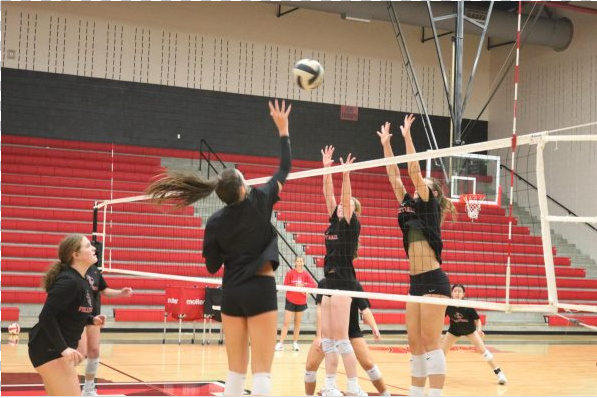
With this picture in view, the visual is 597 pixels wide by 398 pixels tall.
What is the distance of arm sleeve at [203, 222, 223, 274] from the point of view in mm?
4840

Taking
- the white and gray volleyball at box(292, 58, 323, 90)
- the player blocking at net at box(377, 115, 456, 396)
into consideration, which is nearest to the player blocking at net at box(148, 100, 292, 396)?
the player blocking at net at box(377, 115, 456, 396)

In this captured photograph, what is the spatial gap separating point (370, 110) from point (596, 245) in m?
7.08

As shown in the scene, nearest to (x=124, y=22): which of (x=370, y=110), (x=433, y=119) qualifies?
(x=370, y=110)

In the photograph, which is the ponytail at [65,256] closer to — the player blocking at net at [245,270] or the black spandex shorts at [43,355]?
the black spandex shorts at [43,355]

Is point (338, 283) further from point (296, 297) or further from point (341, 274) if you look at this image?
point (296, 297)

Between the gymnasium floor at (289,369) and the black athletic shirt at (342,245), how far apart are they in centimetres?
186

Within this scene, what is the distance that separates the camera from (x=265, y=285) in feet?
15.7

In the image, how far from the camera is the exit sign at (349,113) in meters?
22.5

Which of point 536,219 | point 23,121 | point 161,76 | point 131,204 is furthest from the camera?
point 536,219

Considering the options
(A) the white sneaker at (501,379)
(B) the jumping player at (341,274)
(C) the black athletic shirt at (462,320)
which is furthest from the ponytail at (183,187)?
(A) the white sneaker at (501,379)

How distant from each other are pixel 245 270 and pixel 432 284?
182cm

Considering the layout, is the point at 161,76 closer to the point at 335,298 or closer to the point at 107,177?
the point at 107,177

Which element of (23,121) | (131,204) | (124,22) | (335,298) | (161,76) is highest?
(124,22)

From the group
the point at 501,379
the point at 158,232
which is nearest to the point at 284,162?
the point at 501,379
